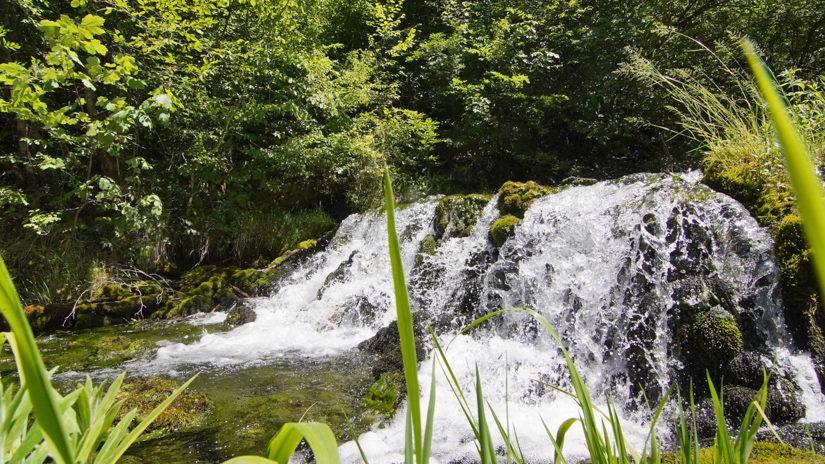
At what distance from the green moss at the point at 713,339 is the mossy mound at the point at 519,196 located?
3.10m

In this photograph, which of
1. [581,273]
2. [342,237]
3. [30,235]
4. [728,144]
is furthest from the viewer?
[342,237]

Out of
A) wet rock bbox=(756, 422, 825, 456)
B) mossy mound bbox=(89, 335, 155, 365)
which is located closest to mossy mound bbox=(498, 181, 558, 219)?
wet rock bbox=(756, 422, 825, 456)

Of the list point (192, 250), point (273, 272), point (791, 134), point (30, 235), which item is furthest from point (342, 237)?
point (791, 134)

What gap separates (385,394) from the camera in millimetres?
4066

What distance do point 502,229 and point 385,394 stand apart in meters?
3.25

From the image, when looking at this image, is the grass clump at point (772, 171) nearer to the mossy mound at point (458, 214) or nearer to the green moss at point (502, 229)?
the green moss at point (502, 229)

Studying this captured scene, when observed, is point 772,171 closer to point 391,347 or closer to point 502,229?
point 502,229

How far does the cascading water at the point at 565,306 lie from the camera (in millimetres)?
3721

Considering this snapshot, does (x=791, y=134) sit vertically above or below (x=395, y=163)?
below

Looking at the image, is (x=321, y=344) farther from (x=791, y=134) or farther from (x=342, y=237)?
(x=791, y=134)

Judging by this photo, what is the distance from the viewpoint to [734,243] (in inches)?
159

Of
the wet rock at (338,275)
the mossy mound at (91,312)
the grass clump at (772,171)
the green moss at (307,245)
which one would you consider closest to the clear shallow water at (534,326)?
the grass clump at (772,171)

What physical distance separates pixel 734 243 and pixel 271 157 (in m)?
7.76

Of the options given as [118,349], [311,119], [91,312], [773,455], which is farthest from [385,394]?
[311,119]
